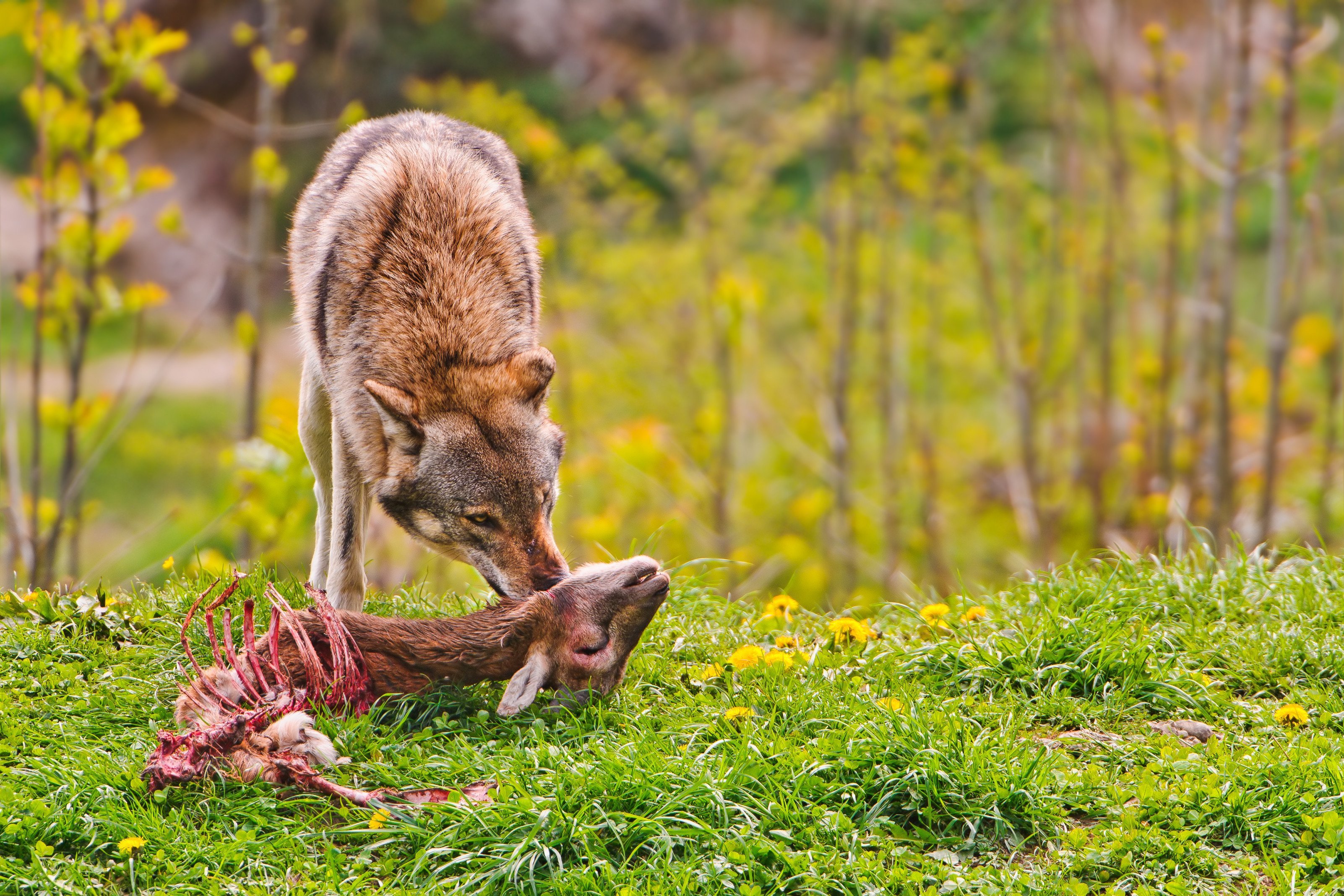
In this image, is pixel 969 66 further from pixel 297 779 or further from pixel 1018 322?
pixel 297 779

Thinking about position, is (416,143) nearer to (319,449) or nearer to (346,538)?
(319,449)

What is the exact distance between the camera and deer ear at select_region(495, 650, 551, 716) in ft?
13.6

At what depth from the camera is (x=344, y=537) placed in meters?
5.16

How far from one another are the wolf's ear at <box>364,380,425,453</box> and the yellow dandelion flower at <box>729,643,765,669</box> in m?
1.47

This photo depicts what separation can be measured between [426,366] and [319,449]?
0.95m

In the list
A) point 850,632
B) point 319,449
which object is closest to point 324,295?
point 319,449

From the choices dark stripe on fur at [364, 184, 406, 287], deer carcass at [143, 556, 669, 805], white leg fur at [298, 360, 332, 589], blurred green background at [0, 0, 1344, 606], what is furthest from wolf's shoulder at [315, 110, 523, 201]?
deer carcass at [143, 556, 669, 805]

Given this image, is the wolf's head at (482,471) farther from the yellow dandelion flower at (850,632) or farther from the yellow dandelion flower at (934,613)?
the yellow dandelion flower at (934,613)

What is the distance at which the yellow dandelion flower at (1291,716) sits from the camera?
13.6 ft

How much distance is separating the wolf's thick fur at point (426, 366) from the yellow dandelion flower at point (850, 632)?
1.15 metres

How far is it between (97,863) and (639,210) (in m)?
10.9

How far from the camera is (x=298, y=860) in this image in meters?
3.55

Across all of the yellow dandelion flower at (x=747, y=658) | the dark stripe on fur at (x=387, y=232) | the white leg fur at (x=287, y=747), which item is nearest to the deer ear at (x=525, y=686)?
the white leg fur at (x=287, y=747)

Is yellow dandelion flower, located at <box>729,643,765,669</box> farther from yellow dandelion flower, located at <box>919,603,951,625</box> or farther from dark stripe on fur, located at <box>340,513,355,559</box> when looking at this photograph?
dark stripe on fur, located at <box>340,513,355,559</box>
